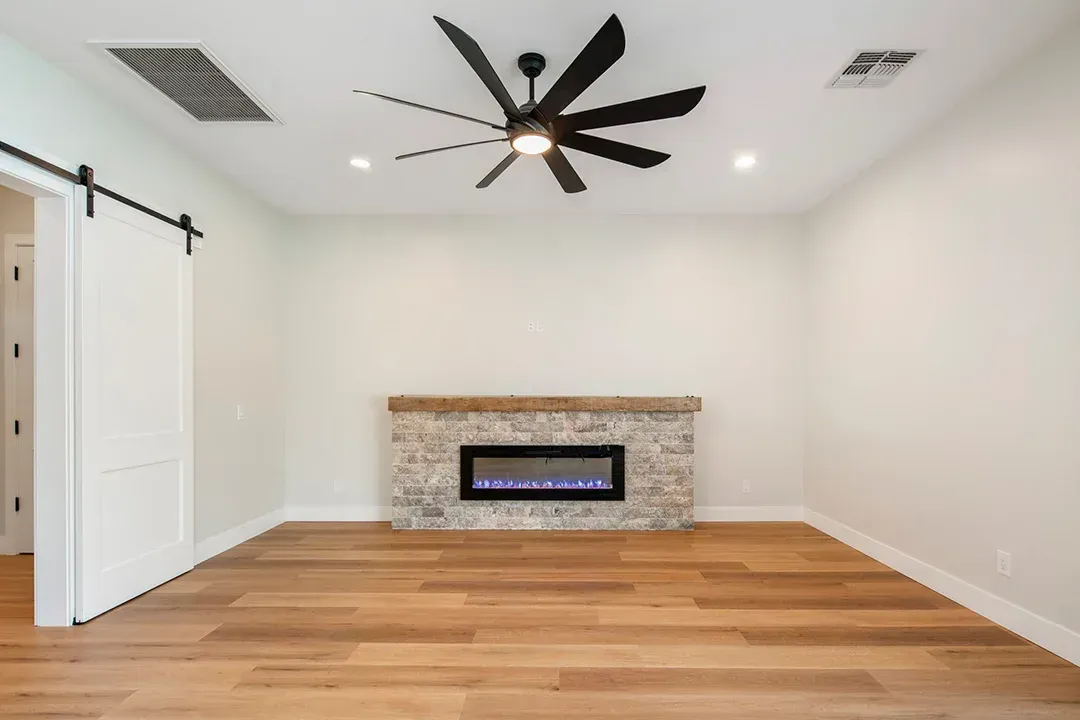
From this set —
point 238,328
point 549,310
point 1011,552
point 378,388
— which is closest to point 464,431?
point 378,388

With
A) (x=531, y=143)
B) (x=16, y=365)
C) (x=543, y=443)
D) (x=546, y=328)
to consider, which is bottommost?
(x=543, y=443)

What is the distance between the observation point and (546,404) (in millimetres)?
4945

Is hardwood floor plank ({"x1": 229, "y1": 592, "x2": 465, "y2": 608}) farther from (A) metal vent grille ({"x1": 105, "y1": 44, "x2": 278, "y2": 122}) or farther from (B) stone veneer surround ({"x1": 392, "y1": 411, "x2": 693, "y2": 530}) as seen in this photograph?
(A) metal vent grille ({"x1": 105, "y1": 44, "x2": 278, "y2": 122})

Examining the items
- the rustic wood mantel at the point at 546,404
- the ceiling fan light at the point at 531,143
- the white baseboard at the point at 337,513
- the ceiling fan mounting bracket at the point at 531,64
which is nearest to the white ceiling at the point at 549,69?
the ceiling fan mounting bracket at the point at 531,64

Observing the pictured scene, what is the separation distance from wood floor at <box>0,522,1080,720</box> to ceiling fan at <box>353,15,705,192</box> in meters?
2.29

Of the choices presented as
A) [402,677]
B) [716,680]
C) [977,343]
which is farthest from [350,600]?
[977,343]

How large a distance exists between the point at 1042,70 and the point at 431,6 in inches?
109

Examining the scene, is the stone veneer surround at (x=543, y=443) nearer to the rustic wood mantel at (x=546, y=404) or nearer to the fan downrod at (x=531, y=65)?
the rustic wood mantel at (x=546, y=404)

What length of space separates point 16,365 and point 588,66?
14.2 feet

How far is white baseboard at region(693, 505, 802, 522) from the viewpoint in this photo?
5211mm

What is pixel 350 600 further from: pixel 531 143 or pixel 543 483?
pixel 531 143

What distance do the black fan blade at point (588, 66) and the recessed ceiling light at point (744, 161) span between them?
1849mm

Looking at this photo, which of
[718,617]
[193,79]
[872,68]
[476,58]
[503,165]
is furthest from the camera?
[503,165]

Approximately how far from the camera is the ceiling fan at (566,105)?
2.12 metres
